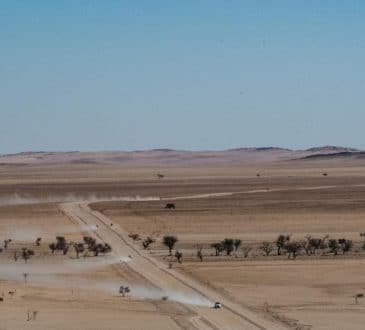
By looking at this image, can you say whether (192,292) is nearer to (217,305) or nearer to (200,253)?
(217,305)

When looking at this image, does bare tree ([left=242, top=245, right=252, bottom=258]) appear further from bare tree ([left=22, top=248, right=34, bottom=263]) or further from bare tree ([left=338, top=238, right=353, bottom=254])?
bare tree ([left=22, top=248, right=34, bottom=263])

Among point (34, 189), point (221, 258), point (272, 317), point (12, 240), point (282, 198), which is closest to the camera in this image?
point (272, 317)

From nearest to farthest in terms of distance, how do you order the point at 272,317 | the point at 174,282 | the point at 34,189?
the point at 272,317, the point at 174,282, the point at 34,189

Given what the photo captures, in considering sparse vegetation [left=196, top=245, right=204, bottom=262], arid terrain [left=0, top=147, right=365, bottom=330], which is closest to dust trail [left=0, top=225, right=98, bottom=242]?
arid terrain [left=0, top=147, right=365, bottom=330]

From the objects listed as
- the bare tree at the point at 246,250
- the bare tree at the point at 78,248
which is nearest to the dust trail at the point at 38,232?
the bare tree at the point at 78,248

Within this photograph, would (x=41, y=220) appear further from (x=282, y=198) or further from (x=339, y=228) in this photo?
(x=282, y=198)

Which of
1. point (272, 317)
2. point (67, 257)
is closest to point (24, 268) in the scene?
point (67, 257)

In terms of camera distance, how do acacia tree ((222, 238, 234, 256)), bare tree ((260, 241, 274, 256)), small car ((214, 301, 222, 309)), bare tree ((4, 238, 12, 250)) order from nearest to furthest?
small car ((214, 301, 222, 309)), bare tree ((260, 241, 274, 256)), acacia tree ((222, 238, 234, 256)), bare tree ((4, 238, 12, 250))
